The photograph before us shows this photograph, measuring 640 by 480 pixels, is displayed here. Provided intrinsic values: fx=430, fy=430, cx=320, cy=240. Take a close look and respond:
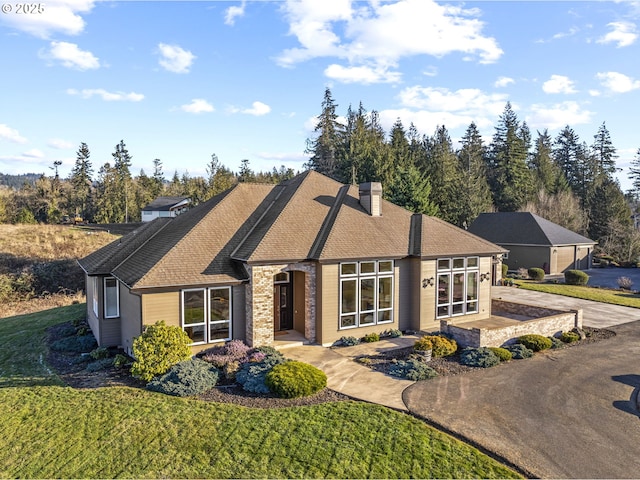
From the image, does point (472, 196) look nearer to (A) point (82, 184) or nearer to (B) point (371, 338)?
(B) point (371, 338)

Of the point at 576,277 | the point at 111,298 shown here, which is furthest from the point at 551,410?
the point at 576,277

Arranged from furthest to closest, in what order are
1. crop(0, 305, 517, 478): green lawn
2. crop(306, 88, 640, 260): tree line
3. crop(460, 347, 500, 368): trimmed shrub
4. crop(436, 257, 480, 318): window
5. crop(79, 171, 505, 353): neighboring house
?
crop(306, 88, 640, 260): tree line
crop(436, 257, 480, 318): window
crop(79, 171, 505, 353): neighboring house
crop(460, 347, 500, 368): trimmed shrub
crop(0, 305, 517, 478): green lawn

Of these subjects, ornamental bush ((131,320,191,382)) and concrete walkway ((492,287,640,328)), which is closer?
ornamental bush ((131,320,191,382))

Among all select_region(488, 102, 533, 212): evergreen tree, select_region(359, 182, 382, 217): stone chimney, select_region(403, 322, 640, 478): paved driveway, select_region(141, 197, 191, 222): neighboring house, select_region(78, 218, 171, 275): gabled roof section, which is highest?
select_region(488, 102, 533, 212): evergreen tree

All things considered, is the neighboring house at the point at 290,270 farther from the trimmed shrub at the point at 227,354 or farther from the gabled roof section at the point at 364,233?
the trimmed shrub at the point at 227,354

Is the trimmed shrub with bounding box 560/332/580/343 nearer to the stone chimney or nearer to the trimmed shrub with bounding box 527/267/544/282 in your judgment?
the stone chimney

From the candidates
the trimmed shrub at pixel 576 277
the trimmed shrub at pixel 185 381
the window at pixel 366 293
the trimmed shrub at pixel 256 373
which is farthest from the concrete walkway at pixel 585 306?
the trimmed shrub at pixel 185 381

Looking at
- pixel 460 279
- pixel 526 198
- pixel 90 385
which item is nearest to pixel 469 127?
pixel 526 198

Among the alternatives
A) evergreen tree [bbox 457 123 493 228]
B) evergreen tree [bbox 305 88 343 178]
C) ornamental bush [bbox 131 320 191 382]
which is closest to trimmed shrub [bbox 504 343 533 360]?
ornamental bush [bbox 131 320 191 382]
